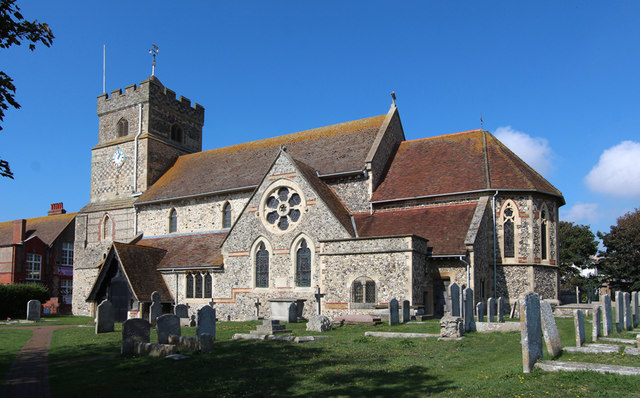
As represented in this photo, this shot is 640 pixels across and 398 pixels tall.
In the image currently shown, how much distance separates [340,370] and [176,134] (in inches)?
1364

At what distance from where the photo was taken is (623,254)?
150ft

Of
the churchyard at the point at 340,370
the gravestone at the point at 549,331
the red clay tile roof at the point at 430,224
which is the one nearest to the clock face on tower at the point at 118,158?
the red clay tile roof at the point at 430,224

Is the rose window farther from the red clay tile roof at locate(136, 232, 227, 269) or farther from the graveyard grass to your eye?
the graveyard grass

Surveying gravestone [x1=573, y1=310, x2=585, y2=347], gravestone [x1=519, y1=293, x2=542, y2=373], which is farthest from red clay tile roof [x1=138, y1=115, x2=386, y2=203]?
gravestone [x1=519, y1=293, x2=542, y2=373]

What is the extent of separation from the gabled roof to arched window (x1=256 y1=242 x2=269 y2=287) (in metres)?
34.0

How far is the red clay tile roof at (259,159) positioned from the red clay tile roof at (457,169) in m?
2.28

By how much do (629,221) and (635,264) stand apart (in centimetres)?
367

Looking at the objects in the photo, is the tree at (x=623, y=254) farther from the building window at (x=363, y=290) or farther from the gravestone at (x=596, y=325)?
the gravestone at (x=596, y=325)

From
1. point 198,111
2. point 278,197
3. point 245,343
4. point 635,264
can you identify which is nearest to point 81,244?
point 198,111

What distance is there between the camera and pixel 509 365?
35.2 feet

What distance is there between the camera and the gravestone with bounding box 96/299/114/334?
20614mm

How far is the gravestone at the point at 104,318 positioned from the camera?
20614 millimetres

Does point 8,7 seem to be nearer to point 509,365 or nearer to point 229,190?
point 509,365

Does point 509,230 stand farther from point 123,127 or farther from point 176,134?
point 123,127
